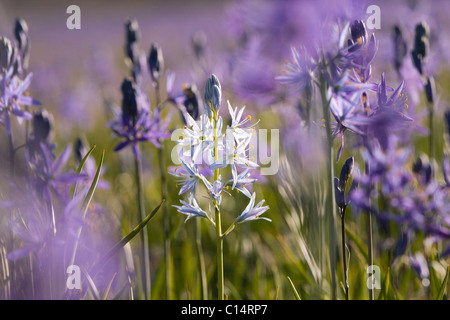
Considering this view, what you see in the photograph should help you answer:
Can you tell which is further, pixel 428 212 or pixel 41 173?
pixel 428 212

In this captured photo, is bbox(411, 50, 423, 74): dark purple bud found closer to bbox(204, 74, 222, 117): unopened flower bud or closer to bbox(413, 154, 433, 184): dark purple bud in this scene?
bbox(413, 154, 433, 184): dark purple bud

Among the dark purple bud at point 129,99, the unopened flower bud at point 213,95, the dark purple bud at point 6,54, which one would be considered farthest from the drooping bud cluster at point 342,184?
the dark purple bud at point 6,54

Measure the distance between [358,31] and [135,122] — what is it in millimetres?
713

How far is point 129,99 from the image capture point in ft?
4.53

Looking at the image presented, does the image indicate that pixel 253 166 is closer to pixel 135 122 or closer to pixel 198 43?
pixel 135 122

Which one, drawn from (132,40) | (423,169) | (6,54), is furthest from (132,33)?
(423,169)

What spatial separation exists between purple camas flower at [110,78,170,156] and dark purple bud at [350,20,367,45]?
2.13 ft

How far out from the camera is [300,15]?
987 mm

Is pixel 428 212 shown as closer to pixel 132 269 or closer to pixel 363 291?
pixel 363 291

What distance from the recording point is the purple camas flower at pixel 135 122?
138cm

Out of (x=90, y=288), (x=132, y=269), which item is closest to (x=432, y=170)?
(x=132, y=269)

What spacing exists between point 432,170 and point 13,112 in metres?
1.35
